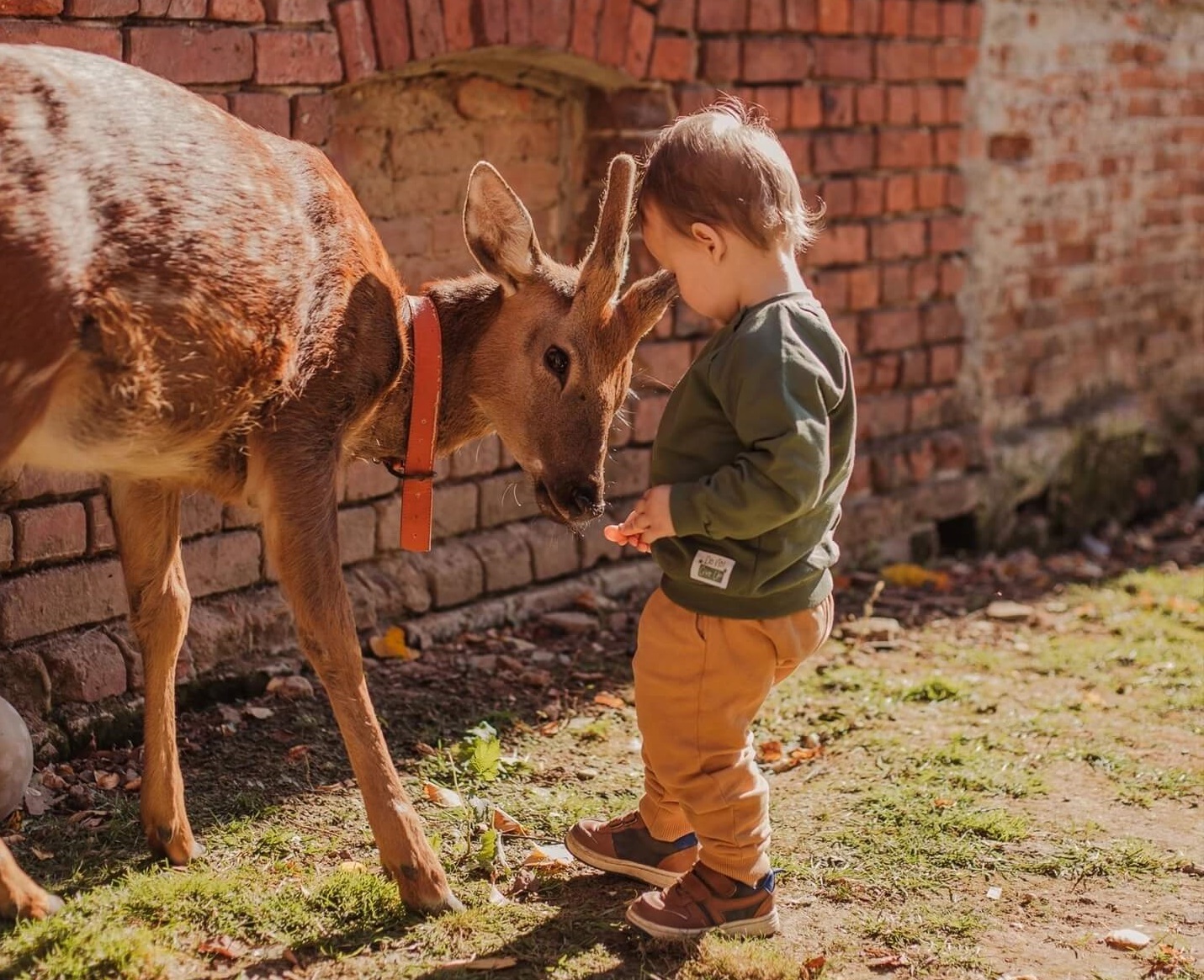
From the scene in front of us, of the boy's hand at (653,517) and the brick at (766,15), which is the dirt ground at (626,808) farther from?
the brick at (766,15)

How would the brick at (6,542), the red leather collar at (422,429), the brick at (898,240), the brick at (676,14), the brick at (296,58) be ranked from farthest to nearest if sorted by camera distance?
the brick at (898,240)
the brick at (676,14)
the brick at (296,58)
the brick at (6,542)
the red leather collar at (422,429)

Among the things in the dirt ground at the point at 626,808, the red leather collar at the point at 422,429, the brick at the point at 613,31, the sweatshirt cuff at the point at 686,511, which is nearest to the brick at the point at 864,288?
the dirt ground at the point at 626,808

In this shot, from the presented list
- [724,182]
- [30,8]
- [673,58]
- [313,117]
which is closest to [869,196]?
[673,58]

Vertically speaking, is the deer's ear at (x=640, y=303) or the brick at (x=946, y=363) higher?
the deer's ear at (x=640, y=303)

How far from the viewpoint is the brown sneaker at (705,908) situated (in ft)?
10.6

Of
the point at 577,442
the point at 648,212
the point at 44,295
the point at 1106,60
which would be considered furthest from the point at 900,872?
the point at 1106,60

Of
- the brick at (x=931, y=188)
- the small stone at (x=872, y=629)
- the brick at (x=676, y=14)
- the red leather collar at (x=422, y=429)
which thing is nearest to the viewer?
the red leather collar at (x=422, y=429)

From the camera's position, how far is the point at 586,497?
3.77m

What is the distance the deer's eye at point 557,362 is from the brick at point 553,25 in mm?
1647

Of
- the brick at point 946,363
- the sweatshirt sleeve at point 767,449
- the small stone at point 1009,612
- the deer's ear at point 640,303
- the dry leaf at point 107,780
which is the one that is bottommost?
the small stone at point 1009,612

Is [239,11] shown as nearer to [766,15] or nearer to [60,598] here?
[60,598]

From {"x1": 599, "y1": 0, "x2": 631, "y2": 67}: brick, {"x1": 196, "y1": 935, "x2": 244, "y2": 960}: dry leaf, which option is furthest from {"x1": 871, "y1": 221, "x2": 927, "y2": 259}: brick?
{"x1": 196, "y1": 935, "x2": 244, "y2": 960}: dry leaf

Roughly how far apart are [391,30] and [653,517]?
2265 mm

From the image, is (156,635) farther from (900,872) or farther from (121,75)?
(900,872)
